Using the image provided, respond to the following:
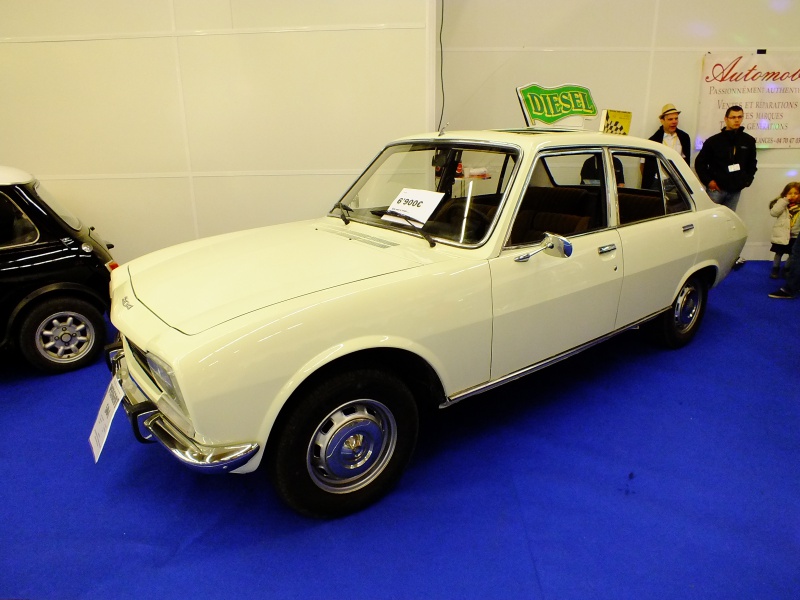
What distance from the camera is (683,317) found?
3.97 m

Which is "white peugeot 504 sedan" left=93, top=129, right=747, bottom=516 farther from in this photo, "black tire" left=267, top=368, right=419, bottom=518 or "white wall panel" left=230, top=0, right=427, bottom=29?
"white wall panel" left=230, top=0, right=427, bottom=29

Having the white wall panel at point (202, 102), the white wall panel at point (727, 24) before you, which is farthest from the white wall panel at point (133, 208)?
the white wall panel at point (727, 24)

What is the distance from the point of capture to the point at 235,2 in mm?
4891

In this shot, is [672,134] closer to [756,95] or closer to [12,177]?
[756,95]

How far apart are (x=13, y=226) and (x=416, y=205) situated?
9.62ft

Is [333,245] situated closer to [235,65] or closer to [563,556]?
[563,556]

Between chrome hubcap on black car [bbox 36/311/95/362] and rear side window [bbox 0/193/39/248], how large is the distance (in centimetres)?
57

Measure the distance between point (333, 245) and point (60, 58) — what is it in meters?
4.30

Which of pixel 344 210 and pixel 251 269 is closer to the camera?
pixel 251 269

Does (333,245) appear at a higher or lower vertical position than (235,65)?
lower

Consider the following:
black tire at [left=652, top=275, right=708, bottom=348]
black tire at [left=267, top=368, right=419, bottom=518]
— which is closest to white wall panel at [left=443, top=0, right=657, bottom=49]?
black tire at [left=652, top=275, right=708, bottom=348]

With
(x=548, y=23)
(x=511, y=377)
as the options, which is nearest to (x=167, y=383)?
(x=511, y=377)

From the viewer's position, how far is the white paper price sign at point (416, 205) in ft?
8.98

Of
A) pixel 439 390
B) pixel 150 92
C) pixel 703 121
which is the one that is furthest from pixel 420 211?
pixel 703 121
